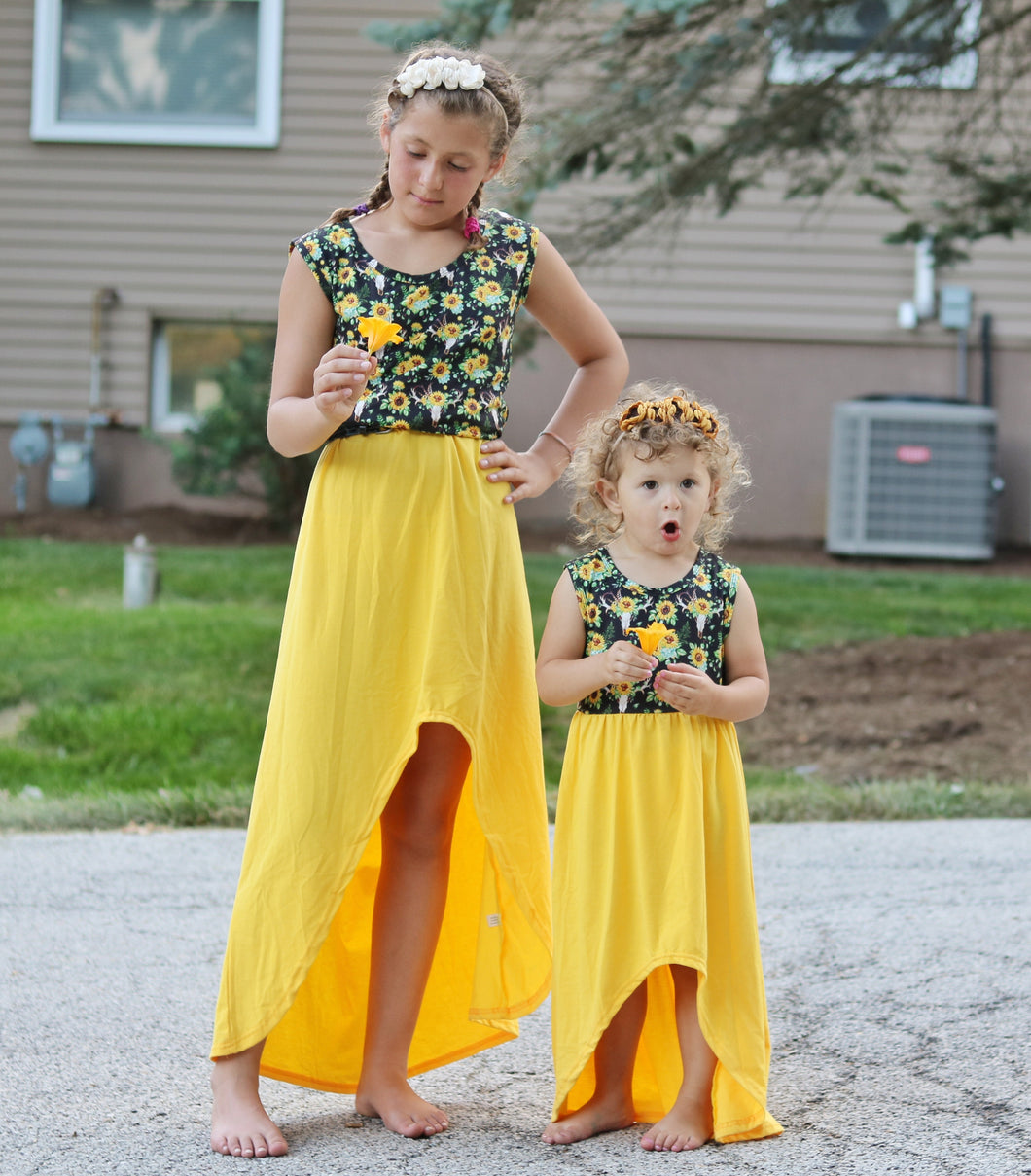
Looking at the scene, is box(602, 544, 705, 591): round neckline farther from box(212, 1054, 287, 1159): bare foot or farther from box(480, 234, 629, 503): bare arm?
box(212, 1054, 287, 1159): bare foot

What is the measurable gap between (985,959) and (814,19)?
174 inches

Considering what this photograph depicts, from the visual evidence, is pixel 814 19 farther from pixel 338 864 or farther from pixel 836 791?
pixel 338 864

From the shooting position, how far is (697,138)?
1075 centimetres

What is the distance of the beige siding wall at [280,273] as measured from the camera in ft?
36.3

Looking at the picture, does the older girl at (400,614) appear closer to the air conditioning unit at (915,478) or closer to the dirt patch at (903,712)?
the dirt patch at (903,712)

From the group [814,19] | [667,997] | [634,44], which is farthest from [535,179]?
[667,997]

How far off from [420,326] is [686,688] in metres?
0.73

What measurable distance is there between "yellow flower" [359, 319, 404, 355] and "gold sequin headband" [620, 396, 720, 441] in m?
0.46

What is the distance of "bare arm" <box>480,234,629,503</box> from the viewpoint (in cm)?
252

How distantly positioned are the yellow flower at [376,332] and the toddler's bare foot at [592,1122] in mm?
1294

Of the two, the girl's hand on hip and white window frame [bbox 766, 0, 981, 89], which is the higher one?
white window frame [bbox 766, 0, 981, 89]

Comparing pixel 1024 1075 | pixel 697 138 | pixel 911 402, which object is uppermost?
pixel 697 138

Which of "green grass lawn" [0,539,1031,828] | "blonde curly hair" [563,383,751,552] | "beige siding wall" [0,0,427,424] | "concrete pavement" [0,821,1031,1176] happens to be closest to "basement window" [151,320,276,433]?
"beige siding wall" [0,0,427,424]

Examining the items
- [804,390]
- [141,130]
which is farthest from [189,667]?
[804,390]
